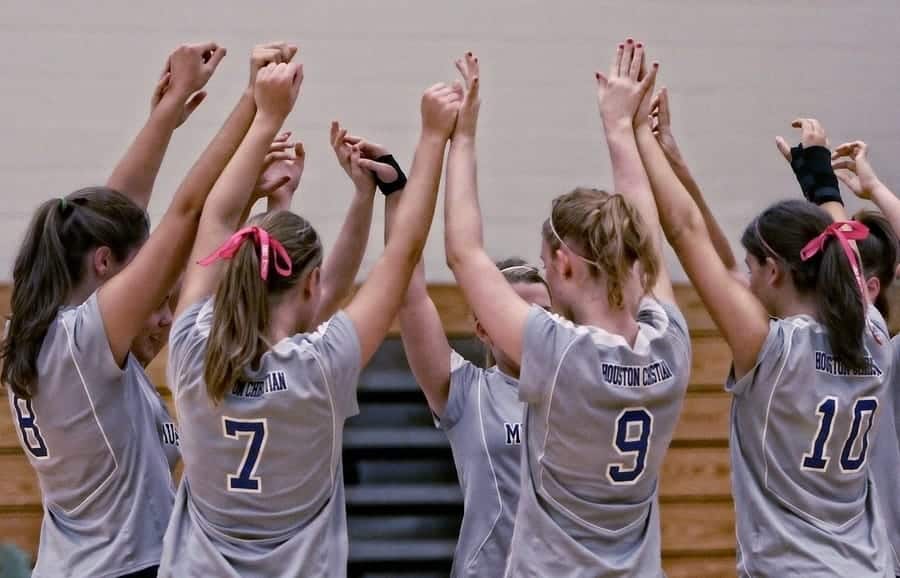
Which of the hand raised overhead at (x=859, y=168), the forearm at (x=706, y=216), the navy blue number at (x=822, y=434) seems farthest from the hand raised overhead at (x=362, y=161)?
the hand raised overhead at (x=859, y=168)

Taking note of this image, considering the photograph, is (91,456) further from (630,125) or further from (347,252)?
(630,125)

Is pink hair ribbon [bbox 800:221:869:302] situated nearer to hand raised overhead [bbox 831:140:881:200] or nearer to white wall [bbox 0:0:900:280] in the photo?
hand raised overhead [bbox 831:140:881:200]

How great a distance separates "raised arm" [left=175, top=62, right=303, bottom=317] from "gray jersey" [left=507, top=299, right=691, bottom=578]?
2.12 feet

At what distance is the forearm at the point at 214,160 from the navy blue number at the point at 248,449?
52 cm

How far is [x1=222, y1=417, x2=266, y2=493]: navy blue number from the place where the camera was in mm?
2160

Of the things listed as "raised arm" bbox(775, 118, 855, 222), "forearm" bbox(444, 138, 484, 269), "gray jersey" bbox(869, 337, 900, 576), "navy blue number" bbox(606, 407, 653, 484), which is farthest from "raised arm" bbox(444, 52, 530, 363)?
"gray jersey" bbox(869, 337, 900, 576)

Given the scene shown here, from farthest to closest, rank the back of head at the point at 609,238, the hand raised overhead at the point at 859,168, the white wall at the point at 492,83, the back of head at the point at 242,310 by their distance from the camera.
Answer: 1. the white wall at the point at 492,83
2. the hand raised overhead at the point at 859,168
3. the back of head at the point at 609,238
4. the back of head at the point at 242,310

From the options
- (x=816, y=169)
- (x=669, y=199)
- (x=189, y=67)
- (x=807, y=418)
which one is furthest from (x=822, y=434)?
(x=189, y=67)

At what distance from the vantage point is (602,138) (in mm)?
4543

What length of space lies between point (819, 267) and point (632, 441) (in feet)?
1.99

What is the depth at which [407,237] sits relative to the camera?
236 cm

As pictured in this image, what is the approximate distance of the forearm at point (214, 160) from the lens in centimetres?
244

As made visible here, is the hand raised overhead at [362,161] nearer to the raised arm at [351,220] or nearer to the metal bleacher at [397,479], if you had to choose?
the raised arm at [351,220]

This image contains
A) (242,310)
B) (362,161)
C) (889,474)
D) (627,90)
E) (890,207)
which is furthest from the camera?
(890,207)
